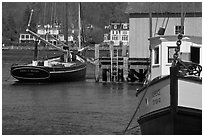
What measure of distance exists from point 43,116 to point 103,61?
1899 centimetres

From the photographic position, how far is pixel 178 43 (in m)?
14.7

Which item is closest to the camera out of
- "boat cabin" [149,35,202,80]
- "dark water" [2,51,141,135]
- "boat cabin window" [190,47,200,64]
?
"boat cabin" [149,35,202,80]

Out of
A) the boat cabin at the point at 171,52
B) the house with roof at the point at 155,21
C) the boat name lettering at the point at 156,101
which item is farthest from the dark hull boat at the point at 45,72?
the boat name lettering at the point at 156,101

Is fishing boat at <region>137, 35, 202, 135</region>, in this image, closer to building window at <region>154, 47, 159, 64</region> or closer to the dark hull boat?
building window at <region>154, 47, 159, 64</region>

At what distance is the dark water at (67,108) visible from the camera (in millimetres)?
18844

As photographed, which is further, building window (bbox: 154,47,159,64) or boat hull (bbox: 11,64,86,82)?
boat hull (bbox: 11,64,86,82)

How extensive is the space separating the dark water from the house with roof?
3.61 metres

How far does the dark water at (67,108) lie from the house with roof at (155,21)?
3.61 m

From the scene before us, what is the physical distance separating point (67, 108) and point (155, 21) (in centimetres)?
1545

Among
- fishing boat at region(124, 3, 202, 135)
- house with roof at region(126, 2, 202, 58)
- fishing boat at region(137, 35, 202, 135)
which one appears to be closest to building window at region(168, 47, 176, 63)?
fishing boat at region(124, 3, 202, 135)

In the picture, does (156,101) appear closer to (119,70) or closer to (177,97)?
(177,97)

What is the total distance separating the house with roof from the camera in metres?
38.5

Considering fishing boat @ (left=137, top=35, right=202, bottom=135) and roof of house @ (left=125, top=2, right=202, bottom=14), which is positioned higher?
roof of house @ (left=125, top=2, right=202, bottom=14)

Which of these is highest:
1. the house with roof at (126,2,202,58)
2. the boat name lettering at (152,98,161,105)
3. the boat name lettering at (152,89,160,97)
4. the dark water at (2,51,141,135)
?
the house with roof at (126,2,202,58)
